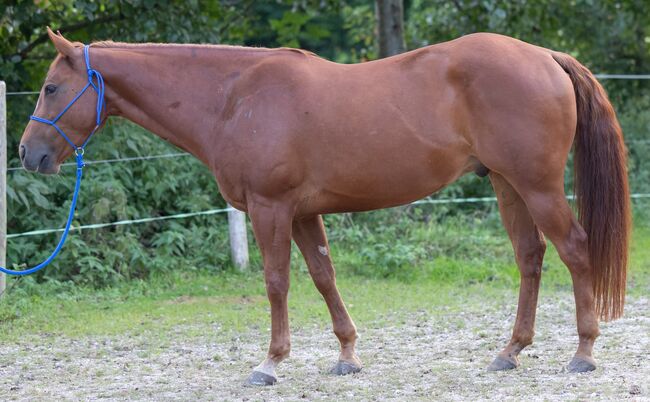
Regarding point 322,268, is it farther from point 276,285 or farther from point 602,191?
point 602,191

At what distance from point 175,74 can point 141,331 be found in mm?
2050

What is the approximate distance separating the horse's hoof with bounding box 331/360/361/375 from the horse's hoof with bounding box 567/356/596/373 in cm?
112

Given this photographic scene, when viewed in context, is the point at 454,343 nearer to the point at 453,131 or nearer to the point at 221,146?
the point at 453,131

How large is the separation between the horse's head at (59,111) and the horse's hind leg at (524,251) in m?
2.22

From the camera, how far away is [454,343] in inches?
225

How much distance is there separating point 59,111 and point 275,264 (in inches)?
54.7

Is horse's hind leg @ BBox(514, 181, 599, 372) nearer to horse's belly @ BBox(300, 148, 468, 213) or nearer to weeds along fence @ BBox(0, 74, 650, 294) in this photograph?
horse's belly @ BBox(300, 148, 468, 213)

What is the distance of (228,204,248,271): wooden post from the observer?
318 inches

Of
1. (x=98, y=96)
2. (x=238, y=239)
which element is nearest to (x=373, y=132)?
(x=98, y=96)

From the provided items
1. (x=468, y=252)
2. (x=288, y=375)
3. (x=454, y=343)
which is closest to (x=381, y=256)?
(x=468, y=252)

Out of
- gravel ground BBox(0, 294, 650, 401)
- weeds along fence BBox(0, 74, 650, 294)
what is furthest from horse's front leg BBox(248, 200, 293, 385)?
weeds along fence BBox(0, 74, 650, 294)

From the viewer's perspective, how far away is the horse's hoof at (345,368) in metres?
5.04

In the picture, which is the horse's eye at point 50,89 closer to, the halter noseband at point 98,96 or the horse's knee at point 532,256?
the halter noseband at point 98,96

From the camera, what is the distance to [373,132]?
15.9 ft
